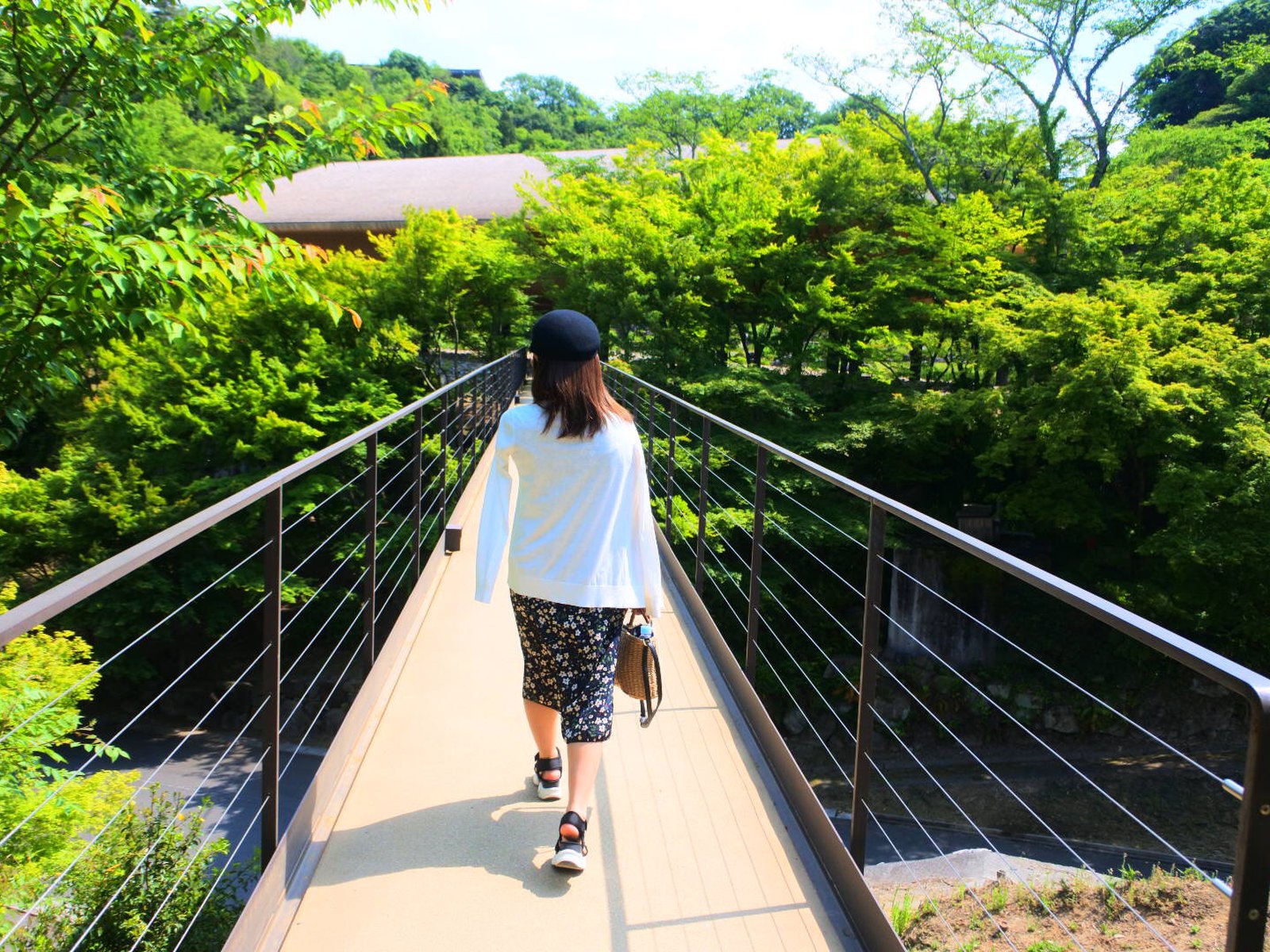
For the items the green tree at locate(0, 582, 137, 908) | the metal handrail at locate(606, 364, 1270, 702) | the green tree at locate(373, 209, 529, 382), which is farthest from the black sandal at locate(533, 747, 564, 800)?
the green tree at locate(373, 209, 529, 382)

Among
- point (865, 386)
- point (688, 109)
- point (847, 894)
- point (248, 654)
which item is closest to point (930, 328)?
point (865, 386)

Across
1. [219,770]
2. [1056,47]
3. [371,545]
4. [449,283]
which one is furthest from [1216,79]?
[371,545]

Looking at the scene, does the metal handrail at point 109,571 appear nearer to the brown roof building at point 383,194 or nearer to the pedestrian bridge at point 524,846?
the pedestrian bridge at point 524,846

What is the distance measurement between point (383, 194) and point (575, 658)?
3250 centimetres

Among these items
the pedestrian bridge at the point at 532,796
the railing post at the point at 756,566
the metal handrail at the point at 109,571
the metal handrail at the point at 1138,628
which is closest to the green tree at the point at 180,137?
the pedestrian bridge at the point at 532,796

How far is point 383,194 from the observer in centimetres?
3250

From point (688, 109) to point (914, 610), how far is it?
44.3 ft

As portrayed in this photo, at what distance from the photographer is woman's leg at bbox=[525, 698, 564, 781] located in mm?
2830

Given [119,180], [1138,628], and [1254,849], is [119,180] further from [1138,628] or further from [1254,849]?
[1254,849]

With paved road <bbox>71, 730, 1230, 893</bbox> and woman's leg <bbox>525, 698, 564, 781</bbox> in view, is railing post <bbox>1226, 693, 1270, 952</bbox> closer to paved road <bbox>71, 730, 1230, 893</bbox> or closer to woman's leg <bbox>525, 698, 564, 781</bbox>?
woman's leg <bbox>525, 698, 564, 781</bbox>

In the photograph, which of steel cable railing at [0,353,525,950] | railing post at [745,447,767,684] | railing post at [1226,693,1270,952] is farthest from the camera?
railing post at [745,447,767,684]

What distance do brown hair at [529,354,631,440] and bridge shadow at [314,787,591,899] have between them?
118 cm

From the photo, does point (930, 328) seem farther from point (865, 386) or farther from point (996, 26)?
point (996, 26)

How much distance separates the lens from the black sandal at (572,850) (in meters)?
2.57
